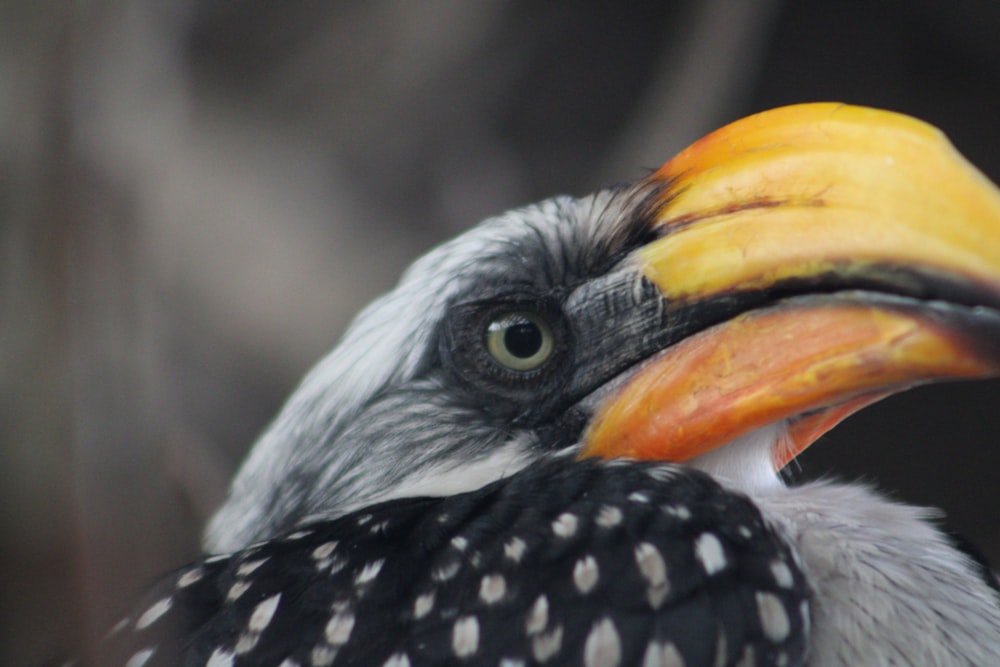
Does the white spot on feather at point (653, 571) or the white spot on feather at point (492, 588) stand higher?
the white spot on feather at point (492, 588)

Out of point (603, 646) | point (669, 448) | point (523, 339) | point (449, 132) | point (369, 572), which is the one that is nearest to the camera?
point (603, 646)

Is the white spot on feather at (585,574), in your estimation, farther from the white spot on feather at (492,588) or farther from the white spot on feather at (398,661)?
the white spot on feather at (398,661)

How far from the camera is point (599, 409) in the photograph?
145 centimetres

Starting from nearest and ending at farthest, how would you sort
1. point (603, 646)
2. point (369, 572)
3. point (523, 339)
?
point (603, 646) → point (369, 572) → point (523, 339)

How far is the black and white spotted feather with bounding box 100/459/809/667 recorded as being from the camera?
3.69 ft

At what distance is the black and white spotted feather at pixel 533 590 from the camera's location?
44.3 inches

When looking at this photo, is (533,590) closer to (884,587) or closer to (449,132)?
(884,587)

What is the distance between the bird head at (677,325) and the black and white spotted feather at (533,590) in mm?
172

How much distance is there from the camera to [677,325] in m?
1.39

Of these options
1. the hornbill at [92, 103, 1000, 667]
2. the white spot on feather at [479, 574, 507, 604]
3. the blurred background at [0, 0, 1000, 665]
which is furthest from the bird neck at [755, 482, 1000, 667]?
the blurred background at [0, 0, 1000, 665]

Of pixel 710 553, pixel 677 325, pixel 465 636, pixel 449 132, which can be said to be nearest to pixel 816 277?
pixel 677 325

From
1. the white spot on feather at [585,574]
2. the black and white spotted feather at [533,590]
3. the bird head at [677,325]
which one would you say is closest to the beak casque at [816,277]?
the bird head at [677,325]

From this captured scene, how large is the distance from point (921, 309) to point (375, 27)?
2.40 metres

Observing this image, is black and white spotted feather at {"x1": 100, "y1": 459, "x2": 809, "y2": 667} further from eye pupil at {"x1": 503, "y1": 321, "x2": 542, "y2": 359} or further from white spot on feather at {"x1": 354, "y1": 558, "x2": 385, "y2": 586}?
eye pupil at {"x1": 503, "y1": 321, "x2": 542, "y2": 359}
